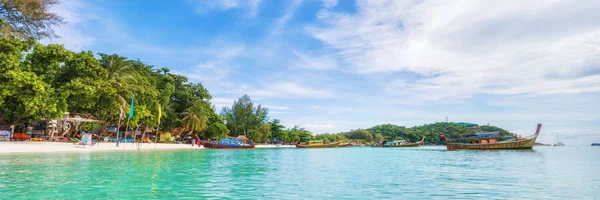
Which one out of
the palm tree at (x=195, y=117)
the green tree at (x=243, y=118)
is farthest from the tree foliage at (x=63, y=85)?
the green tree at (x=243, y=118)

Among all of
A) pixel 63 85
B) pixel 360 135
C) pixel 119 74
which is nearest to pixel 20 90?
pixel 63 85

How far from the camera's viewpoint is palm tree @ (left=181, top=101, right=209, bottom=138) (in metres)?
51.8

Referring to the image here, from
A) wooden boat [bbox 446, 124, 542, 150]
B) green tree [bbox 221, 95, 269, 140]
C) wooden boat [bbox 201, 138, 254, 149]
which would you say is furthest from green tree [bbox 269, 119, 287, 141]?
wooden boat [bbox 446, 124, 542, 150]

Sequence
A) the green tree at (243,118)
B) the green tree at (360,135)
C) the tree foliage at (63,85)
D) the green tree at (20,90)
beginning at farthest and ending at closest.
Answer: the green tree at (360,135) → the green tree at (243,118) → the tree foliage at (63,85) → the green tree at (20,90)

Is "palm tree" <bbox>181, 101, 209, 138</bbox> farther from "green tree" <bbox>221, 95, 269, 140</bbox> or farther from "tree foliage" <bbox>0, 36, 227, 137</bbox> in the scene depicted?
"green tree" <bbox>221, 95, 269, 140</bbox>

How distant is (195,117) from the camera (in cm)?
5172

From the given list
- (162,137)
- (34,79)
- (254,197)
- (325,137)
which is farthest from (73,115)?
(325,137)

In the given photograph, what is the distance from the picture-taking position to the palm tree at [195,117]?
170 feet

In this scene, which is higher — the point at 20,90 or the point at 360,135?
the point at 20,90

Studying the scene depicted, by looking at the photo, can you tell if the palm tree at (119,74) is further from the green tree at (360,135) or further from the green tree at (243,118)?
the green tree at (360,135)

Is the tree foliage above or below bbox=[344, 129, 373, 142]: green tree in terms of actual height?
above

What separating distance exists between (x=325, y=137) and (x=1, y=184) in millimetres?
106303

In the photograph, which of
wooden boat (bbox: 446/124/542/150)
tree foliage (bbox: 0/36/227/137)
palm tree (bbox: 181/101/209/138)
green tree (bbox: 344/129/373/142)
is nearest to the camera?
tree foliage (bbox: 0/36/227/137)

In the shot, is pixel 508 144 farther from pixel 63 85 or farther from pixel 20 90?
pixel 20 90
